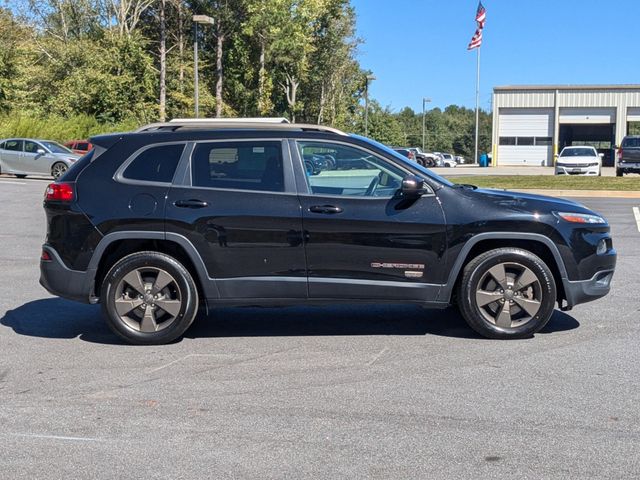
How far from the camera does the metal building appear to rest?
65250 mm

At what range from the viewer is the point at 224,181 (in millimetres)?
6633

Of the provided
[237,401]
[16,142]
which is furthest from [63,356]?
[16,142]

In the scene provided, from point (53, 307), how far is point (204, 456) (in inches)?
178

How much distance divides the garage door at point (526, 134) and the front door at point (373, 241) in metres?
63.3

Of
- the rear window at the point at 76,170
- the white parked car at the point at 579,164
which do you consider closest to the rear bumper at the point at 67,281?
the rear window at the point at 76,170

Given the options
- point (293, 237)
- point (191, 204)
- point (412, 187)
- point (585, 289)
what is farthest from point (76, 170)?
point (585, 289)

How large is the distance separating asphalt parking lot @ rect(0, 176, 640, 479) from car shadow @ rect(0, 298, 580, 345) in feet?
0.09

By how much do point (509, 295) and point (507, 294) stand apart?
0.06 ft

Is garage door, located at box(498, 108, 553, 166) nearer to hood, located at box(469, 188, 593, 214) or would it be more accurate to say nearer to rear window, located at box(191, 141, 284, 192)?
hood, located at box(469, 188, 593, 214)

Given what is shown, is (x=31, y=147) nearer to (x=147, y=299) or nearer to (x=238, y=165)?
(x=147, y=299)

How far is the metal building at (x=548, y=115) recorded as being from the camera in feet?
214

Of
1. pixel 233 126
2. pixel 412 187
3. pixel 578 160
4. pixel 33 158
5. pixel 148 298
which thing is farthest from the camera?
pixel 578 160

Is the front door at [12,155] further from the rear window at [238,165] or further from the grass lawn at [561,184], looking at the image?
the rear window at [238,165]

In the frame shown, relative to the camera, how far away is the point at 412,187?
20.9 ft
